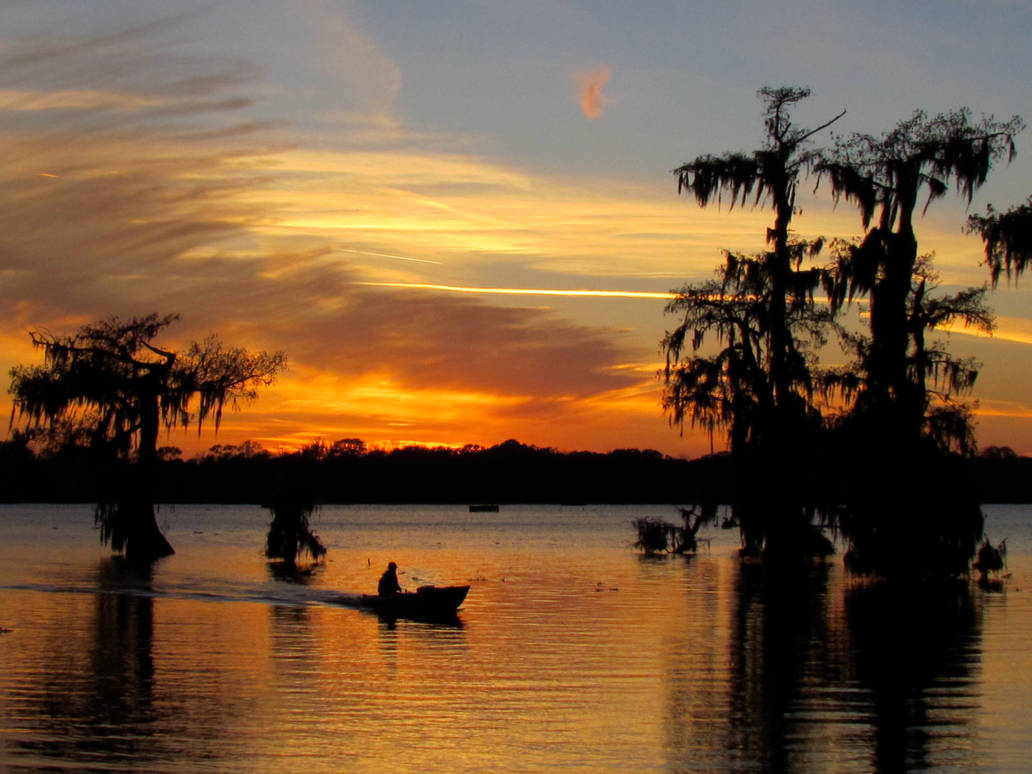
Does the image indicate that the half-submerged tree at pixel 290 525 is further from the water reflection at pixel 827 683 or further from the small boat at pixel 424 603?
the water reflection at pixel 827 683

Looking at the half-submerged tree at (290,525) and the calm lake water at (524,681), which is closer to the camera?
the calm lake water at (524,681)

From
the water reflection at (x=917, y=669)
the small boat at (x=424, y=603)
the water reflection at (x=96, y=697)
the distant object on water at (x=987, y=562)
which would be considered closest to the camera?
the water reflection at (x=96, y=697)

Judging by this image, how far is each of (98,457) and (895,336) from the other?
97.5 feet

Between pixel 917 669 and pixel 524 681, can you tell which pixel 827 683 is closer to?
pixel 917 669

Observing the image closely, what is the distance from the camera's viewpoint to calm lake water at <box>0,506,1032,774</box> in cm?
1437

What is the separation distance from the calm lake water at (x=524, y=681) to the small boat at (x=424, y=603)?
0.65 metres

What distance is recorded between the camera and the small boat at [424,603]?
30.0 metres

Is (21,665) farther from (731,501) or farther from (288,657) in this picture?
(731,501)

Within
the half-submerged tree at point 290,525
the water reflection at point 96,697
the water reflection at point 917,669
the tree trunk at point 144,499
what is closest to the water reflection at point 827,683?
the water reflection at point 917,669

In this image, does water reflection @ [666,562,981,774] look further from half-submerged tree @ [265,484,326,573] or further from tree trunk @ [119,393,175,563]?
tree trunk @ [119,393,175,563]

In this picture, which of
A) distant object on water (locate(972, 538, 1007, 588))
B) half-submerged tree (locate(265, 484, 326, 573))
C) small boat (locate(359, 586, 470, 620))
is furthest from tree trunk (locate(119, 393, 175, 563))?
distant object on water (locate(972, 538, 1007, 588))

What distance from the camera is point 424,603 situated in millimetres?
30094

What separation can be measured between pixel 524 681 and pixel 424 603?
10.4 metres

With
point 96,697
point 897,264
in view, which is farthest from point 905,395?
point 96,697
